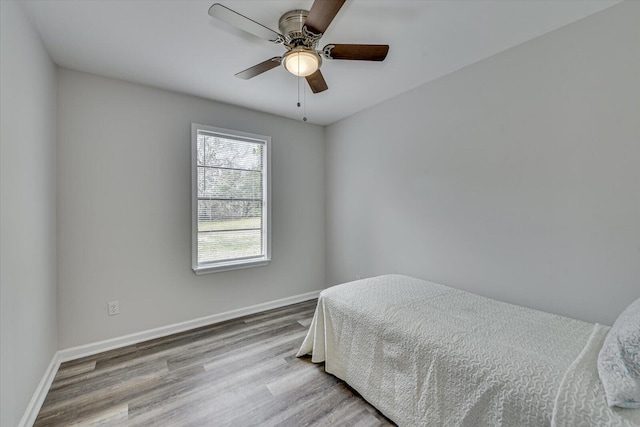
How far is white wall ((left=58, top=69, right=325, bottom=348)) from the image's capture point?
231 cm

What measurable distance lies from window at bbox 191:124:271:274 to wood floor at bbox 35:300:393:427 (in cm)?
90

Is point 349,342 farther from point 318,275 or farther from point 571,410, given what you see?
point 318,275

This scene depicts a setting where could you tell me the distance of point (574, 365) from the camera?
114 centimetres

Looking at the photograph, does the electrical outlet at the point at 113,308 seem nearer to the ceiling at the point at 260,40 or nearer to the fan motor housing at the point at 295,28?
the ceiling at the point at 260,40

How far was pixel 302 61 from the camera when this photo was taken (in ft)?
5.71

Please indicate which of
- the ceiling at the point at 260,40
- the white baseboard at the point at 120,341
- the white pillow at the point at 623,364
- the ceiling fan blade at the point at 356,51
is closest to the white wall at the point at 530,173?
the ceiling at the point at 260,40

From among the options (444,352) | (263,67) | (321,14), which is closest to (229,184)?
(263,67)

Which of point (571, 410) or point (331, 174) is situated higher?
point (331, 174)

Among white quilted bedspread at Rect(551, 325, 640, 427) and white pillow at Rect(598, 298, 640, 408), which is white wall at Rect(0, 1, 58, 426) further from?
white pillow at Rect(598, 298, 640, 408)

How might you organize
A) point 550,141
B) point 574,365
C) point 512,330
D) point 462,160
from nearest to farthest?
point 574,365, point 512,330, point 550,141, point 462,160

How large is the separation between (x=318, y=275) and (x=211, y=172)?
6.64ft

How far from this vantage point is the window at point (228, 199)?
2.94m

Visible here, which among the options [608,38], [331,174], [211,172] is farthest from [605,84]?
[211,172]

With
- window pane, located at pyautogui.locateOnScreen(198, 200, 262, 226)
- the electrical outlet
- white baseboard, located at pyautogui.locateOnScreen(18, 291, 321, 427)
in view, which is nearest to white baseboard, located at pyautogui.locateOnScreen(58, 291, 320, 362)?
white baseboard, located at pyautogui.locateOnScreen(18, 291, 321, 427)
